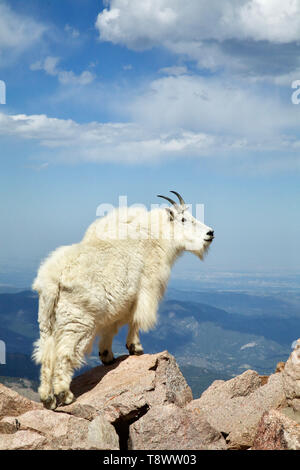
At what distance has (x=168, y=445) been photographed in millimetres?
7258

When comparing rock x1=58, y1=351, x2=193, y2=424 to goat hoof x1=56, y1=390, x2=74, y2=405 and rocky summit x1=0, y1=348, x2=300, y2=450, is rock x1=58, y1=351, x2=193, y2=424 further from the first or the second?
goat hoof x1=56, y1=390, x2=74, y2=405

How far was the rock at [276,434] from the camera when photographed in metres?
6.67

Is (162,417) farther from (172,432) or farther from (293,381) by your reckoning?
(293,381)

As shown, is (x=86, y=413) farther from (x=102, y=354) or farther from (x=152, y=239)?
(x=152, y=239)

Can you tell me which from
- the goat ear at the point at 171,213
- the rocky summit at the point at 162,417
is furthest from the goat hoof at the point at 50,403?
the goat ear at the point at 171,213

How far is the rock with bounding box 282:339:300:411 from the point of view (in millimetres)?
8062

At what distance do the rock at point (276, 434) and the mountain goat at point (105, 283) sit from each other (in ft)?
13.6

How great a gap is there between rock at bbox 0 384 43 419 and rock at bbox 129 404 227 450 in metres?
2.53

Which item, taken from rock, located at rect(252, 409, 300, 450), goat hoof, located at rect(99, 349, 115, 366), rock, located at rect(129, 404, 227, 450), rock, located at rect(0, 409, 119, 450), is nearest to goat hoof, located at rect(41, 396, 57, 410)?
rock, located at rect(0, 409, 119, 450)

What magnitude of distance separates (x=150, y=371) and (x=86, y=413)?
7.24 ft

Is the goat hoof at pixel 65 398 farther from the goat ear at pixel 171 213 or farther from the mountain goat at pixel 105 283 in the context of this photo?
the goat ear at pixel 171 213

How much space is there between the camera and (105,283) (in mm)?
10422

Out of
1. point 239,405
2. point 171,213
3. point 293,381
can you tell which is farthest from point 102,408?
point 171,213

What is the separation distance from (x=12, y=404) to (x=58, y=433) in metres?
2.02
